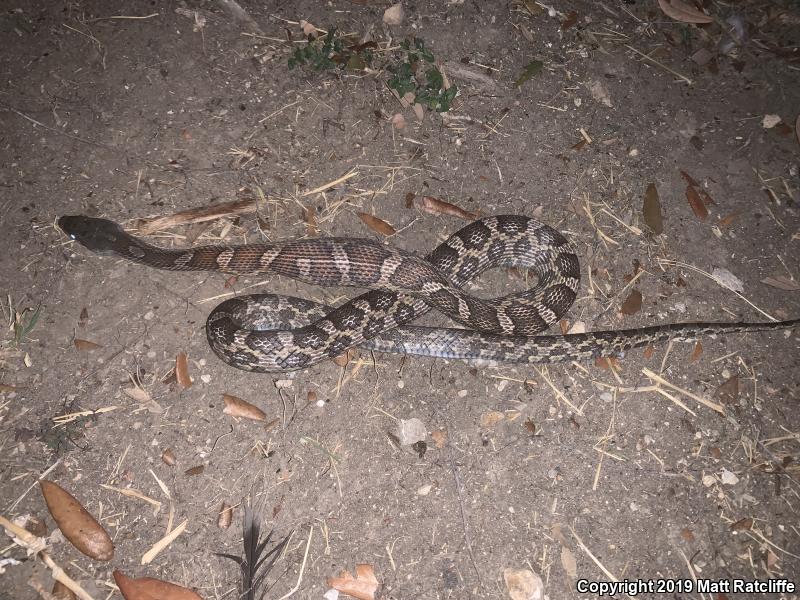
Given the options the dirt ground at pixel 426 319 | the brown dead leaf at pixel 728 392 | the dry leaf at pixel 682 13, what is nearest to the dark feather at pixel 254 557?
the dirt ground at pixel 426 319

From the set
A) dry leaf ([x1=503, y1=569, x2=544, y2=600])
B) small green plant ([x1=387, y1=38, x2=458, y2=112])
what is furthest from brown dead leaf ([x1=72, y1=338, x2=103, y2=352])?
dry leaf ([x1=503, y1=569, x2=544, y2=600])

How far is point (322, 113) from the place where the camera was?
224 inches

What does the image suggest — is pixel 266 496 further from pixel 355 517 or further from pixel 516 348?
pixel 516 348

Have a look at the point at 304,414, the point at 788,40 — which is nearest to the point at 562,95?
the point at 788,40

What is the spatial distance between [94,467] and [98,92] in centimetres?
388

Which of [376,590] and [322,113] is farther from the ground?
[322,113]

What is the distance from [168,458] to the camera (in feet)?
14.9

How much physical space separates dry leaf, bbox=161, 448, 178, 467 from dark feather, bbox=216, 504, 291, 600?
0.78 metres

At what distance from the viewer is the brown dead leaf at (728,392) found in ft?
16.8

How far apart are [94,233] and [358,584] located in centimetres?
402

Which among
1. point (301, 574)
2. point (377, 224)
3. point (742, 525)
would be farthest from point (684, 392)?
point (301, 574)

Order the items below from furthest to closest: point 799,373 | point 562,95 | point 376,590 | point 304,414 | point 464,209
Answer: point 562,95 < point 464,209 < point 799,373 < point 304,414 < point 376,590

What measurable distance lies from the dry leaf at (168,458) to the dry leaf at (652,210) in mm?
5427

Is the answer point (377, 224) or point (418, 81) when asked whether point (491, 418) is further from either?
point (418, 81)
